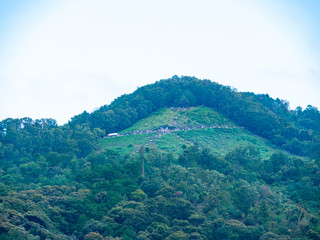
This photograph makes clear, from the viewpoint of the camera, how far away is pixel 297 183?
53.4 meters

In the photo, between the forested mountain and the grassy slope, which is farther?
the grassy slope

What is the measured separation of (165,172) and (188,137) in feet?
66.2

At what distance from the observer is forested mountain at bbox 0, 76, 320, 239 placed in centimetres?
4194

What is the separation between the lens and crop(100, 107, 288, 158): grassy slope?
70250 mm

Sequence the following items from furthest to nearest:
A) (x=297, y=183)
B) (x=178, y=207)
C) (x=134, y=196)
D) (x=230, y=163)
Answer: (x=230, y=163) < (x=297, y=183) < (x=134, y=196) < (x=178, y=207)

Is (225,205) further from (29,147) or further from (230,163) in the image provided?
(29,147)

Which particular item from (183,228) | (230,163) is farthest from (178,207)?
(230,163)

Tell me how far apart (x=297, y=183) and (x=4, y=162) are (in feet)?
147

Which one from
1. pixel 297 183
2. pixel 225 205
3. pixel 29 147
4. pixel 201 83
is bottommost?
pixel 225 205

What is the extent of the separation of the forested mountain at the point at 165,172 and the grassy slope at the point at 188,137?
8.5 inches

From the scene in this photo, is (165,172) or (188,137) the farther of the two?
(188,137)

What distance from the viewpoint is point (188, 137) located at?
74.9m

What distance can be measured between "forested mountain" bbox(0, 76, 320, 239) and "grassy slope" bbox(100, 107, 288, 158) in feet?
0.71

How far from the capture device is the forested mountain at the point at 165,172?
1651 inches
